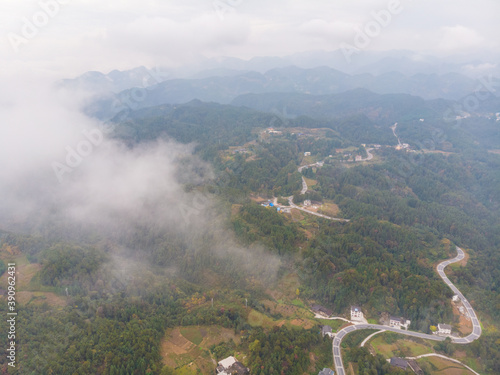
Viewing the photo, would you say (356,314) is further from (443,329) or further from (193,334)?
(193,334)

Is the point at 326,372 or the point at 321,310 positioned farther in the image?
the point at 321,310

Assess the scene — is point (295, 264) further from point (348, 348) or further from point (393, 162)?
point (393, 162)

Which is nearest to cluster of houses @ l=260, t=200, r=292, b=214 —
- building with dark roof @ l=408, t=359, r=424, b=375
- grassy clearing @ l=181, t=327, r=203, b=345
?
grassy clearing @ l=181, t=327, r=203, b=345

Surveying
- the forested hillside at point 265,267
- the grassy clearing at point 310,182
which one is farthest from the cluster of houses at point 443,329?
the grassy clearing at point 310,182

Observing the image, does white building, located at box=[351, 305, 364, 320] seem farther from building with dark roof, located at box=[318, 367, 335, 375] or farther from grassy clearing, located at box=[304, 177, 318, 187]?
grassy clearing, located at box=[304, 177, 318, 187]

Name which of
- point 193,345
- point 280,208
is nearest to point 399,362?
point 193,345

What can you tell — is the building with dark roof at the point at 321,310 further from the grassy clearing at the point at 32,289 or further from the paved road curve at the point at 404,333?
the grassy clearing at the point at 32,289

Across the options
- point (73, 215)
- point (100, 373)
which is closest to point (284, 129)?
point (73, 215)

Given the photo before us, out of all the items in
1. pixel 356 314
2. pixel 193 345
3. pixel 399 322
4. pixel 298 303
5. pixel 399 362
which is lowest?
pixel 298 303
